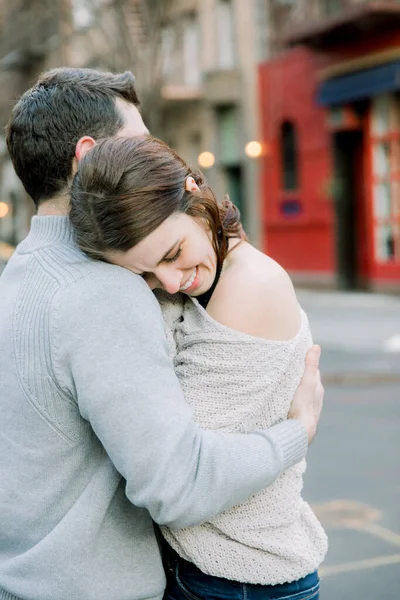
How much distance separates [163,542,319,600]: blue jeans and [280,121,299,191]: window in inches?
836

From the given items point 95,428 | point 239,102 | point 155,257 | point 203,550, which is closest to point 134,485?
point 95,428

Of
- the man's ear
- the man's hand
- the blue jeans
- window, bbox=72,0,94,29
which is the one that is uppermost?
the man's ear

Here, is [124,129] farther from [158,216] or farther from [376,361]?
[376,361]

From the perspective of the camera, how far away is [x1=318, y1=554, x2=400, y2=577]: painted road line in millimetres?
4789

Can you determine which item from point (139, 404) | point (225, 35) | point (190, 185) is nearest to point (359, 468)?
point (190, 185)

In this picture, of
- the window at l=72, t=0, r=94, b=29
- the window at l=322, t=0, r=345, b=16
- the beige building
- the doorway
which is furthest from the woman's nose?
the beige building

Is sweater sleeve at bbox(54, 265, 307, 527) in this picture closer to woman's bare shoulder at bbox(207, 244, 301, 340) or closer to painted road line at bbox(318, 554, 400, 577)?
woman's bare shoulder at bbox(207, 244, 301, 340)

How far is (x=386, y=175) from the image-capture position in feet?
65.4

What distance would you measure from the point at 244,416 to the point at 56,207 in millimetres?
568

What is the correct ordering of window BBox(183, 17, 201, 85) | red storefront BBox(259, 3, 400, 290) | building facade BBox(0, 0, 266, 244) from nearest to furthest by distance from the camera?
red storefront BBox(259, 3, 400, 290)
building facade BBox(0, 0, 266, 244)
window BBox(183, 17, 201, 85)

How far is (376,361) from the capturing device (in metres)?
Result: 11.9

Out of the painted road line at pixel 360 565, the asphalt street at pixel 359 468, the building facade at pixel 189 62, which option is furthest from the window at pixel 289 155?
the painted road line at pixel 360 565

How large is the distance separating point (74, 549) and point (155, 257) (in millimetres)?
565

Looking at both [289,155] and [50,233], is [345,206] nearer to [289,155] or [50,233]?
[289,155]
